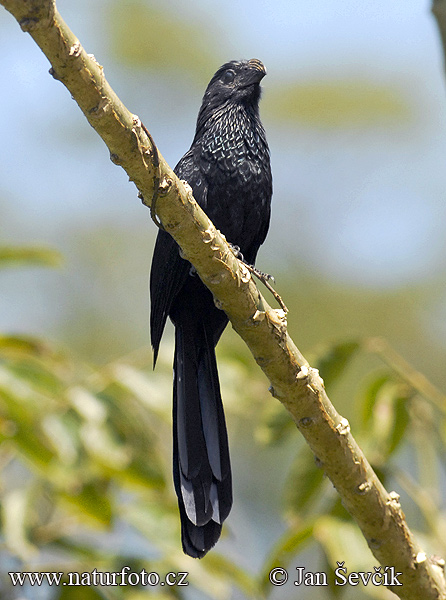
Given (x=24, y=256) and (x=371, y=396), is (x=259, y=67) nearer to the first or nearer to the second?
(x=24, y=256)

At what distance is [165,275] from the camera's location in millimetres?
2619

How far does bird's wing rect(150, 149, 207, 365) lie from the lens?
8.52ft

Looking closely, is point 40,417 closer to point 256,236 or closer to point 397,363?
point 256,236

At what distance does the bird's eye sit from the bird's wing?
2.37 ft

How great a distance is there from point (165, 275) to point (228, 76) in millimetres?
1147

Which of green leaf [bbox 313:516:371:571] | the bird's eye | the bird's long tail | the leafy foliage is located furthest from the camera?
the bird's eye

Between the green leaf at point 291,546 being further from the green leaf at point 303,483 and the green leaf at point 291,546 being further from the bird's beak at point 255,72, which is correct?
the bird's beak at point 255,72

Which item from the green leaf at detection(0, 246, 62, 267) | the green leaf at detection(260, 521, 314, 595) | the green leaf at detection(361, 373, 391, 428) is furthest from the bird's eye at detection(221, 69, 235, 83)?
the green leaf at detection(260, 521, 314, 595)

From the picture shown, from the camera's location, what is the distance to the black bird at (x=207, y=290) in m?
2.41

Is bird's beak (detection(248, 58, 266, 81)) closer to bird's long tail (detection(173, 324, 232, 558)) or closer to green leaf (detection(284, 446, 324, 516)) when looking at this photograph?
bird's long tail (detection(173, 324, 232, 558))

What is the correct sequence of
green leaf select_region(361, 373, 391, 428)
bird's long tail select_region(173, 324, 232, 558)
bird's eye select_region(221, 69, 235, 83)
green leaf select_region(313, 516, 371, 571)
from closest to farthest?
green leaf select_region(313, 516, 371, 571) → bird's long tail select_region(173, 324, 232, 558) → green leaf select_region(361, 373, 391, 428) → bird's eye select_region(221, 69, 235, 83)

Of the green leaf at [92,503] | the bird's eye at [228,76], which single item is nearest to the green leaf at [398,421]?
the green leaf at [92,503]

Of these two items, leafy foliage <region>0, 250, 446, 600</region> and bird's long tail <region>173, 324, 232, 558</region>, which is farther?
leafy foliage <region>0, 250, 446, 600</region>

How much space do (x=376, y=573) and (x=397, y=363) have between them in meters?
0.77
